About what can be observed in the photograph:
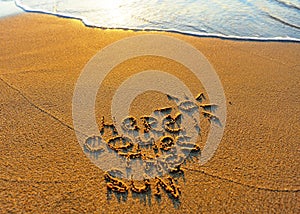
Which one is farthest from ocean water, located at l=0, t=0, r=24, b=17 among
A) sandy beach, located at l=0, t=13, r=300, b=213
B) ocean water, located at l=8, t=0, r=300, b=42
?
sandy beach, located at l=0, t=13, r=300, b=213

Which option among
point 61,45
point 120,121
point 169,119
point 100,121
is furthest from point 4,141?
point 61,45

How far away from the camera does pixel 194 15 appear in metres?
4.79

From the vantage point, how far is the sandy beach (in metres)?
1.70

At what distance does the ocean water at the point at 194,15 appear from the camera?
167 inches

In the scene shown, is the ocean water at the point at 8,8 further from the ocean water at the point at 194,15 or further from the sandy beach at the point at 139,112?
the sandy beach at the point at 139,112

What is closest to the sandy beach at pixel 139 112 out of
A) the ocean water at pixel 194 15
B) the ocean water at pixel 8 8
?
the ocean water at pixel 194 15

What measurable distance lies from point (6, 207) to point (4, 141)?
589mm

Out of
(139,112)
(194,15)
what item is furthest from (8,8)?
(139,112)

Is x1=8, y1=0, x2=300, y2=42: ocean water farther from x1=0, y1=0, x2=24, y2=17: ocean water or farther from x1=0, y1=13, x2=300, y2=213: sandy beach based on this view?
x1=0, y1=13, x2=300, y2=213: sandy beach

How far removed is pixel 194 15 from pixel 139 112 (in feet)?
9.82

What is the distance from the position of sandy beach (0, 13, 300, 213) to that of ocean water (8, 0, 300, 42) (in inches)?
26.4

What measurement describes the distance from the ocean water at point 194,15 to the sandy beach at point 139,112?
Result: 671mm

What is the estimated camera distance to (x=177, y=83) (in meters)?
2.78

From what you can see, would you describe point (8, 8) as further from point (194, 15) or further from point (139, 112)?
point (139, 112)
